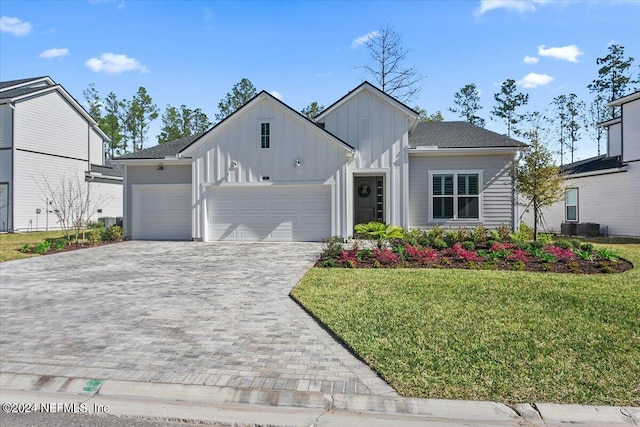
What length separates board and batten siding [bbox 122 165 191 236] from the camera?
17016 mm

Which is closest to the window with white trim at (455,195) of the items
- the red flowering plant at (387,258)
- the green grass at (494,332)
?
the red flowering plant at (387,258)

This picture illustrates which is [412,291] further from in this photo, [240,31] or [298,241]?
[240,31]

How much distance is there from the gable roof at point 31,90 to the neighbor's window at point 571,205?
93.2 ft

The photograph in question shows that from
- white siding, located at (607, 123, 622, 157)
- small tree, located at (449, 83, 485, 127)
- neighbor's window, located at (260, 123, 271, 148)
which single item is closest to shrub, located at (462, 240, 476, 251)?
neighbor's window, located at (260, 123, 271, 148)

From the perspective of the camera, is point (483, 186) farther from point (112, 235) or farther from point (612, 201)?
point (112, 235)

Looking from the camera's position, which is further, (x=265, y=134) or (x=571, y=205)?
(x=571, y=205)

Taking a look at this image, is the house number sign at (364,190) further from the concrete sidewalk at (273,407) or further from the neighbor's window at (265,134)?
the concrete sidewalk at (273,407)

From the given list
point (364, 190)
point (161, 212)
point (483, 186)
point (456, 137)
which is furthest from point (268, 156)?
point (483, 186)

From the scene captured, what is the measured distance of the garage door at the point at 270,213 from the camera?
1560 cm

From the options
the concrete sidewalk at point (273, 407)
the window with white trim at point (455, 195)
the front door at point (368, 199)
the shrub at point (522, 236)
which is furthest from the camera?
the front door at point (368, 199)

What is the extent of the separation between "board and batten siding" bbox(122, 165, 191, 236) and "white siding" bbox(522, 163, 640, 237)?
61.6 feet

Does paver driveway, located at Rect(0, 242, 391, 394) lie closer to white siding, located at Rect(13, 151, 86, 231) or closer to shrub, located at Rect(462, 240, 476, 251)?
shrub, located at Rect(462, 240, 476, 251)

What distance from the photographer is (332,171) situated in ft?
50.0

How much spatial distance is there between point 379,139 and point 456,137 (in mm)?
3314
